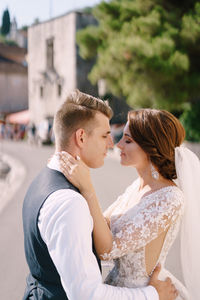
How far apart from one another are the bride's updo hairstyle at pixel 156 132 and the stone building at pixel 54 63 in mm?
25346

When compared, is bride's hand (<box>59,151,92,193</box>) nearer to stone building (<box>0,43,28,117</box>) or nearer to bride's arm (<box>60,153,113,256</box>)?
bride's arm (<box>60,153,113,256</box>)

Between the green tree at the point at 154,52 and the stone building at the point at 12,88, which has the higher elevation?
the green tree at the point at 154,52

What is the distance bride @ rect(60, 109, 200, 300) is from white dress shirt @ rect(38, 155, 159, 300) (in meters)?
0.24

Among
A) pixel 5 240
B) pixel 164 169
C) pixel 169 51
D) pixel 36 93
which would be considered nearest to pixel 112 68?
pixel 169 51

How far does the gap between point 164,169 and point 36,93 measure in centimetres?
3140

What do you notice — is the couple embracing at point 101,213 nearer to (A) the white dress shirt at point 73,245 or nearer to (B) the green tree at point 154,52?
(A) the white dress shirt at point 73,245

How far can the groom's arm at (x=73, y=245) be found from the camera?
1.37 m

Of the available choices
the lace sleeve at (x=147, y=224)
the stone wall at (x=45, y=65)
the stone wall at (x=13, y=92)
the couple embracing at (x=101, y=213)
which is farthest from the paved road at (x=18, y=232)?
the stone wall at (x=13, y=92)

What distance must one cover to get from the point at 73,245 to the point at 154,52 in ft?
38.7

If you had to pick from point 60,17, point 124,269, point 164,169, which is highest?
point 60,17

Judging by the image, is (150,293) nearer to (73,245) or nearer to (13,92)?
(73,245)

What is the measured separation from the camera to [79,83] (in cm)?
2888

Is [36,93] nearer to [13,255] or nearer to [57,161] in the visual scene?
[13,255]

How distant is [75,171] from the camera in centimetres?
163
